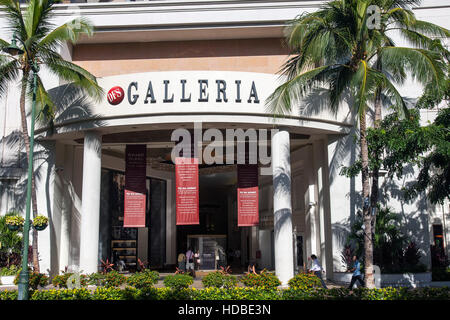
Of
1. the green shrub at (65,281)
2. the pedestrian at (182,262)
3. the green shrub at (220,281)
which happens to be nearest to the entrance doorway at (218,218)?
the pedestrian at (182,262)

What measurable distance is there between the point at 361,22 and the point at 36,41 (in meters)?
12.6

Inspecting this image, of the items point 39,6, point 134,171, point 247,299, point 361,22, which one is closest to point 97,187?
point 134,171

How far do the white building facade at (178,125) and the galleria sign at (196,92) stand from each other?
0.04m

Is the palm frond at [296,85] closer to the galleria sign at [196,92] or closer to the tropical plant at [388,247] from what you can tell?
the galleria sign at [196,92]

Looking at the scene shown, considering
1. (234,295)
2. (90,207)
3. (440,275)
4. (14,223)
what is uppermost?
(90,207)

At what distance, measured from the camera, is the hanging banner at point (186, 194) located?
2038cm

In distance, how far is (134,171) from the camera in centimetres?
2203

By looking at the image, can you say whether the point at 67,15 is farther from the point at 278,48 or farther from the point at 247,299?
the point at 247,299

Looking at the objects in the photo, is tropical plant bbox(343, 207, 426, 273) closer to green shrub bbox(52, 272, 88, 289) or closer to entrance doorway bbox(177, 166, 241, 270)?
entrance doorway bbox(177, 166, 241, 270)

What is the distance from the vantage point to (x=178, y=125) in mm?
20109

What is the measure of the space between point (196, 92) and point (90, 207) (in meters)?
6.67

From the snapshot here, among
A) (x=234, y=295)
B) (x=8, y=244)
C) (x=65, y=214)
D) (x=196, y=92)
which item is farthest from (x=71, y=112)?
(x=234, y=295)

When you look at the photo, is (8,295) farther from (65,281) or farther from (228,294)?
(228,294)

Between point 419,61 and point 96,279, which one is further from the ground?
point 419,61
